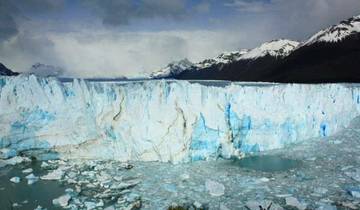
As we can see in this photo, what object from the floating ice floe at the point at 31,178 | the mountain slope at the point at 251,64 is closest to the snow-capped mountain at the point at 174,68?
the mountain slope at the point at 251,64

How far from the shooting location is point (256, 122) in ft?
38.6

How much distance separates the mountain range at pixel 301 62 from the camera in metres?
41.6

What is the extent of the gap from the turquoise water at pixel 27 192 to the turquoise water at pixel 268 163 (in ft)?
15.9

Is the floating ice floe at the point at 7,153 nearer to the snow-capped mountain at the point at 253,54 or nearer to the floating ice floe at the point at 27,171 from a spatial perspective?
the floating ice floe at the point at 27,171

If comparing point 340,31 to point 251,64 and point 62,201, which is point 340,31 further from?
point 62,201

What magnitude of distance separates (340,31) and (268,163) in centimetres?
5068

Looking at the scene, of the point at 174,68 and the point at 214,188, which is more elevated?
the point at 174,68

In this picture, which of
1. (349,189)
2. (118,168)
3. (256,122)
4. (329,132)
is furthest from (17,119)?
(329,132)

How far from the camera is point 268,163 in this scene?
10320mm

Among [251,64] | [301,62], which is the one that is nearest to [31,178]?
[301,62]

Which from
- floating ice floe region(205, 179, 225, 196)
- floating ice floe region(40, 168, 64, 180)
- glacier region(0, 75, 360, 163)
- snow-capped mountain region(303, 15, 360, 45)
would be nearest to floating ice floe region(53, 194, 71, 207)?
floating ice floe region(40, 168, 64, 180)

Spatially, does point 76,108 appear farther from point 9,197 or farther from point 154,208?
point 154,208

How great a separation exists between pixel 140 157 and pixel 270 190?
→ 4.06m

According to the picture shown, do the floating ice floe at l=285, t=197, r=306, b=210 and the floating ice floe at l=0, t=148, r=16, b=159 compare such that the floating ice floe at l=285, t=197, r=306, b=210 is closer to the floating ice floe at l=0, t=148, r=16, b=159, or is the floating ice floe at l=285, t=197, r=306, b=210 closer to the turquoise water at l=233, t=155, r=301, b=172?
the turquoise water at l=233, t=155, r=301, b=172
